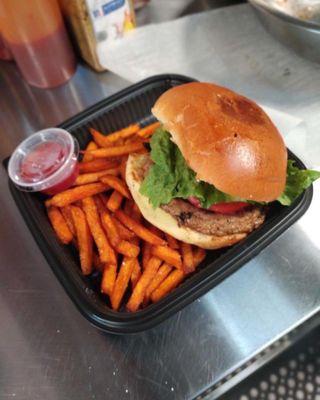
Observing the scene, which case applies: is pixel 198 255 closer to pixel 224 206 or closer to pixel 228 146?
pixel 224 206

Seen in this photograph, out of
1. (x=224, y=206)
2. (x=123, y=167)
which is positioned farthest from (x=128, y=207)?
(x=224, y=206)

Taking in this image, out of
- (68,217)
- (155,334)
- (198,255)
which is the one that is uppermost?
(68,217)

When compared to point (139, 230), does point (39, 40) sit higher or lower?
higher

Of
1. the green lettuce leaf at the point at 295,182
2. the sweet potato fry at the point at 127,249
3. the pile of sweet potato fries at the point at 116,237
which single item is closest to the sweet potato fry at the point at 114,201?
the pile of sweet potato fries at the point at 116,237

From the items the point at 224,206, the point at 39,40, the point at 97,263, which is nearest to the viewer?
the point at 224,206

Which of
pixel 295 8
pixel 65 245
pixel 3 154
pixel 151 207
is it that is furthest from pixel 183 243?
pixel 295 8
